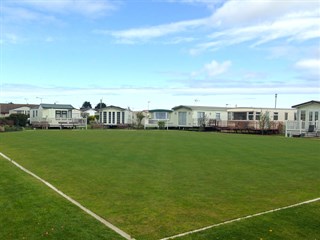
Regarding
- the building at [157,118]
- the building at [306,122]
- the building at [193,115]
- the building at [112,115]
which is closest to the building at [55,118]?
the building at [112,115]

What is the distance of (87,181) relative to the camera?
329 inches

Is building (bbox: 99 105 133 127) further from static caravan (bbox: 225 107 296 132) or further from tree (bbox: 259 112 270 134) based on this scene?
tree (bbox: 259 112 270 134)

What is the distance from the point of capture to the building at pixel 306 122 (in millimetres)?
31234

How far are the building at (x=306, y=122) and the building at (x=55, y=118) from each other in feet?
75.3

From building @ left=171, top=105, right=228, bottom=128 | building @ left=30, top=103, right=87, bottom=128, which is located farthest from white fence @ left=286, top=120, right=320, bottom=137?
building @ left=30, top=103, right=87, bottom=128

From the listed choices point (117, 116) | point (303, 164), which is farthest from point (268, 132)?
point (303, 164)

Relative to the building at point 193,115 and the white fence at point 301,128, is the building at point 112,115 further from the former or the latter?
the white fence at point 301,128

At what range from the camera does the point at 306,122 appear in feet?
104

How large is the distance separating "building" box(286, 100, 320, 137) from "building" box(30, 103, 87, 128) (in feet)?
75.3

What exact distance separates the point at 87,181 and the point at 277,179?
4.43 meters

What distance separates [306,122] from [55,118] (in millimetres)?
26820

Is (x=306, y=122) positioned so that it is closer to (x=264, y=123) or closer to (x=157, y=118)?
(x=264, y=123)

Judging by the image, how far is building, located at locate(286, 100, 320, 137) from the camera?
31234mm

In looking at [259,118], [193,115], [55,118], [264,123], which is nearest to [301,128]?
[264,123]
